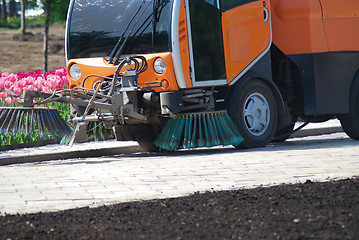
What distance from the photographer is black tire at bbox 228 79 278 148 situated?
10273 mm

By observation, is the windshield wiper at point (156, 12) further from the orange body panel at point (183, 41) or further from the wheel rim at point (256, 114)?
the wheel rim at point (256, 114)

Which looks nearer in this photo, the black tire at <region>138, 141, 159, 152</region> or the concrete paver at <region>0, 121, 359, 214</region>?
the concrete paver at <region>0, 121, 359, 214</region>

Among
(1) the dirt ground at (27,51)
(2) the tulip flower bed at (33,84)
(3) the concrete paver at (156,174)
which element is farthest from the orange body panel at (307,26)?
(1) the dirt ground at (27,51)

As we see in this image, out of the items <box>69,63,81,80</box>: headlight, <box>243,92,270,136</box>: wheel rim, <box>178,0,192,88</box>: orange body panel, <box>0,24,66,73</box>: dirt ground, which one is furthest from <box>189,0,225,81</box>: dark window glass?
<box>0,24,66,73</box>: dirt ground

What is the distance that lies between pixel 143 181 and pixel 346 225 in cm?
303

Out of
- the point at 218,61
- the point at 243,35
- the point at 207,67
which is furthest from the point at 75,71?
the point at 243,35

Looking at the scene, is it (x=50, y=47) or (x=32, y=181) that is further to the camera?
(x=50, y=47)

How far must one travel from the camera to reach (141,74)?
9.88 meters

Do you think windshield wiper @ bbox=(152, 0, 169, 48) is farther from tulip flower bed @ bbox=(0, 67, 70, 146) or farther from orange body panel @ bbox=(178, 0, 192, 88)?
tulip flower bed @ bbox=(0, 67, 70, 146)

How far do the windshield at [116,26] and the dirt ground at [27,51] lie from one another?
15.9 m

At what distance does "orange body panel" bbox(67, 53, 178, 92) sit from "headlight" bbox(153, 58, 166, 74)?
0.13 feet

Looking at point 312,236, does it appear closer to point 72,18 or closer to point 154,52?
point 154,52

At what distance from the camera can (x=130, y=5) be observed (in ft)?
33.3

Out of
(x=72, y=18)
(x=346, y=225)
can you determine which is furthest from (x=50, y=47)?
(x=346, y=225)
